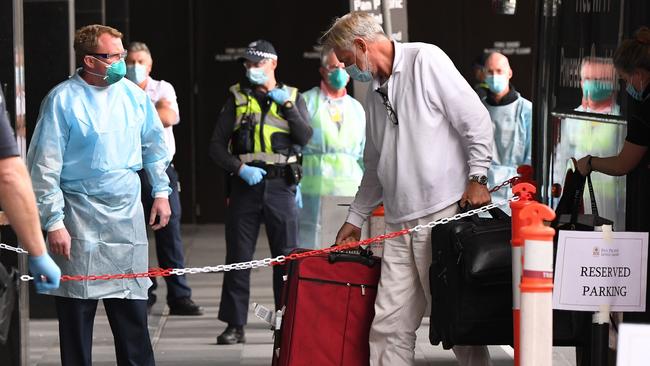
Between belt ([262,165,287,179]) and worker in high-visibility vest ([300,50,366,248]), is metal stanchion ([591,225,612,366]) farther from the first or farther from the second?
worker in high-visibility vest ([300,50,366,248])

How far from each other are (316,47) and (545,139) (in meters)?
8.33

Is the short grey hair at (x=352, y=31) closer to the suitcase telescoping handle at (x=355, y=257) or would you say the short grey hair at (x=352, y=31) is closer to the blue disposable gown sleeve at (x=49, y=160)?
the suitcase telescoping handle at (x=355, y=257)

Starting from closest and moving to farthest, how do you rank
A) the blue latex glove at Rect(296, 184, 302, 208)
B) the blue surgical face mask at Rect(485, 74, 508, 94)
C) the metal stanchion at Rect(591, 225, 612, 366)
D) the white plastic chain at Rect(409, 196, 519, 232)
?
the metal stanchion at Rect(591, 225, 612, 366) → the white plastic chain at Rect(409, 196, 519, 232) → the blue latex glove at Rect(296, 184, 302, 208) → the blue surgical face mask at Rect(485, 74, 508, 94)

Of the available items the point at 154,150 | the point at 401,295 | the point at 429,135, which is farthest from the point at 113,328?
the point at 429,135

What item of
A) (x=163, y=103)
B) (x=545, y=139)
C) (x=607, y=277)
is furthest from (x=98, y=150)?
(x=163, y=103)

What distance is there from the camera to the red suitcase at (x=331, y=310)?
6.75m

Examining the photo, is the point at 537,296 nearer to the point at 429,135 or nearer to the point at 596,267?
the point at 596,267

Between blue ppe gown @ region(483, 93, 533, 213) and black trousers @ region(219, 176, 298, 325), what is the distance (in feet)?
6.06

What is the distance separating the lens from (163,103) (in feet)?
35.1

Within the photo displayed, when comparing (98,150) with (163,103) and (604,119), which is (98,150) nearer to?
(604,119)

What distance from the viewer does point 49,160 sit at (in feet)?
22.2

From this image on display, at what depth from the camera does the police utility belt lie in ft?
31.4

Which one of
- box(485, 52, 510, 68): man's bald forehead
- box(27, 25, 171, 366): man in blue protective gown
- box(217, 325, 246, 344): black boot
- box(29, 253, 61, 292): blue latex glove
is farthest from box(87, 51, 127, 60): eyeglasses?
box(485, 52, 510, 68): man's bald forehead

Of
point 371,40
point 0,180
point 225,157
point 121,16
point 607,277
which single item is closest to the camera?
point 0,180
